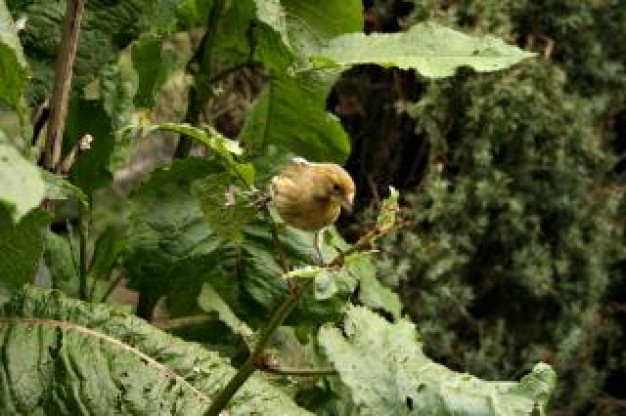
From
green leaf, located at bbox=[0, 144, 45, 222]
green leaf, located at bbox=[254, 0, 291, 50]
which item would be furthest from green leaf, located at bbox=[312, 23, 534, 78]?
green leaf, located at bbox=[0, 144, 45, 222]

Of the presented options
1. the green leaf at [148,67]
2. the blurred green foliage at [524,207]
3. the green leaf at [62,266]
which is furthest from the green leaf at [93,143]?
the blurred green foliage at [524,207]

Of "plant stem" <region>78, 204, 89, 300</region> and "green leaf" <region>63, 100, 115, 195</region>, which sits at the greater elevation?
"green leaf" <region>63, 100, 115, 195</region>

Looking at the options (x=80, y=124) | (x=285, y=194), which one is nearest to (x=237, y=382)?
(x=285, y=194)

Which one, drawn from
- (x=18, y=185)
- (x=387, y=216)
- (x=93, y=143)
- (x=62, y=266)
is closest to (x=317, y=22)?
(x=93, y=143)

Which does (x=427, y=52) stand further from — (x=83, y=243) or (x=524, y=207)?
(x=524, y=207)

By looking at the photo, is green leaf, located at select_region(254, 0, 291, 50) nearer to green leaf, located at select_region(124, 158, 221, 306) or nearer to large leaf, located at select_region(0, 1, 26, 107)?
green leaf, located at select_region(124, 158, 221, 306)

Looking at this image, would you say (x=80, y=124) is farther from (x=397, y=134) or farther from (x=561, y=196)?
(x=561, y=196)

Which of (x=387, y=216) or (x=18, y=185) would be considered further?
(x=387, y=216)
